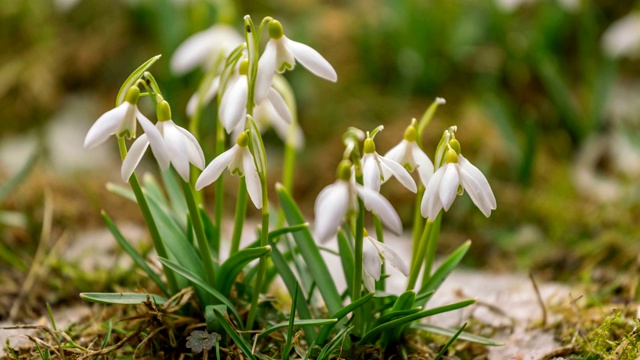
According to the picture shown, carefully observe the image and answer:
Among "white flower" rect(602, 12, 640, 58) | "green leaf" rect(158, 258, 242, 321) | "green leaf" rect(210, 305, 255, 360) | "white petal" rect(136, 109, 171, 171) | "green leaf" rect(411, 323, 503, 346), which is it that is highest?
"white flower" rect(602, 12, 640, 58)

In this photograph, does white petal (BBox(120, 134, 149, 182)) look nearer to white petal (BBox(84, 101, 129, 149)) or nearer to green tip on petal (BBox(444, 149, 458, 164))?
white petal (BBox(84, 101, 129, 149))

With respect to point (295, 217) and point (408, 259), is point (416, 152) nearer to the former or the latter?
point (295, 217)

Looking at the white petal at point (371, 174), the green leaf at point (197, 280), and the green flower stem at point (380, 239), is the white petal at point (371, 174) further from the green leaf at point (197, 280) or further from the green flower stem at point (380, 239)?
the green leaf at point (197, 280)

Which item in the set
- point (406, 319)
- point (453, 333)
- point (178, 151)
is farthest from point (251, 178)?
point (453, 333)

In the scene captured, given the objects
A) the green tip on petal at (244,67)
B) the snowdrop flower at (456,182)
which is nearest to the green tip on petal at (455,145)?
the snowdrop flower at (456,182)

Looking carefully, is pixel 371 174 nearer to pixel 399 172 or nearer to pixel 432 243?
pixel 399 172

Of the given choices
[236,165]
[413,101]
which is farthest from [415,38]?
[236,165]

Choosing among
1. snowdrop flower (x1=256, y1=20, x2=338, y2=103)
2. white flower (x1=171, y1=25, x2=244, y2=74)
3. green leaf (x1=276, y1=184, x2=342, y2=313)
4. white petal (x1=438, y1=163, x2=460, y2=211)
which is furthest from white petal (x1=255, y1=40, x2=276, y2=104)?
white flower (x1=171, y1=25, x2=244, y2=74)
